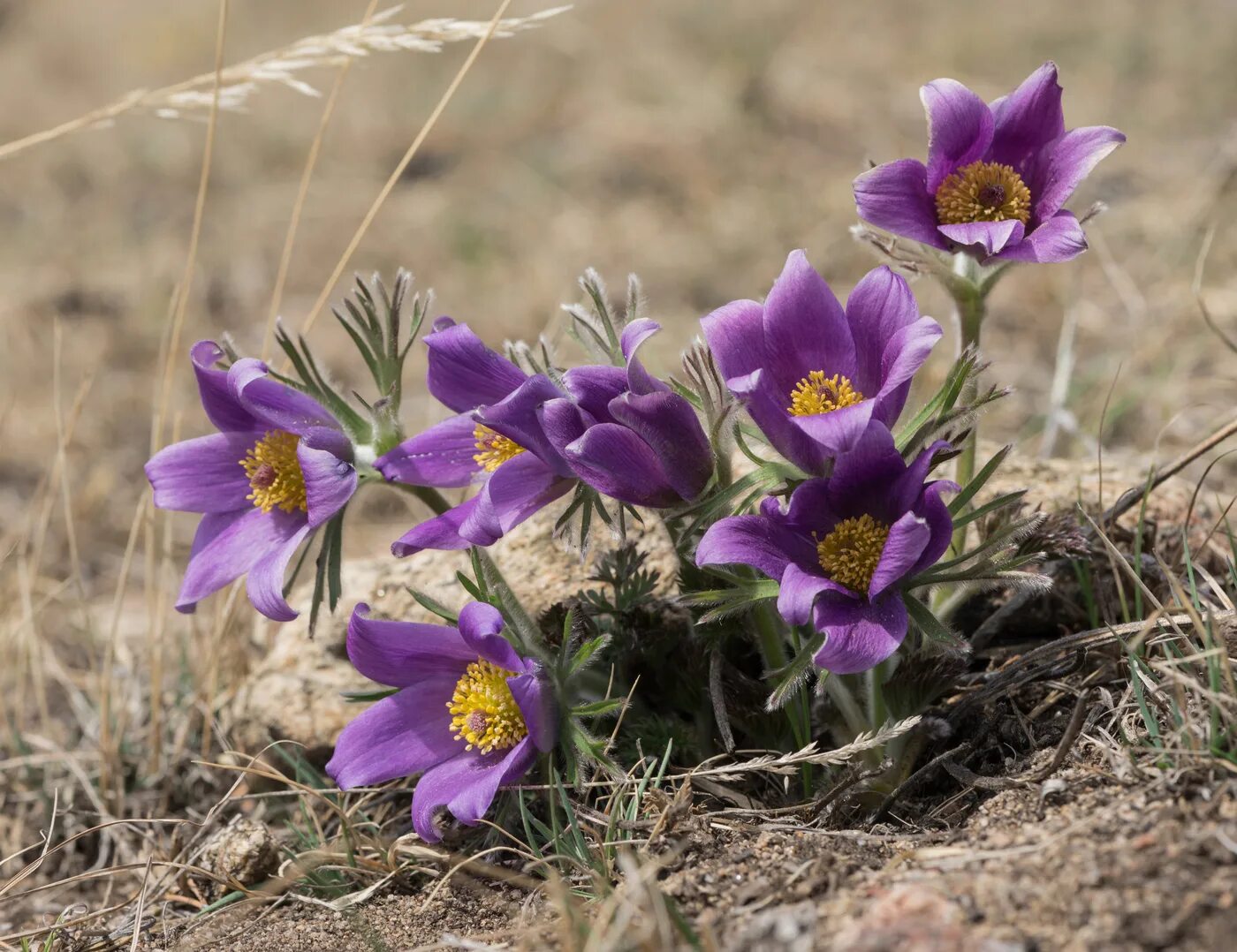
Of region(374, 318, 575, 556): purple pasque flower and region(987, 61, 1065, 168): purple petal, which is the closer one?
region(374, 318, 575, 556): purple pasque flower

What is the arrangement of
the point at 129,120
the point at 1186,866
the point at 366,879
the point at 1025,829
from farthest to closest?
the point at 129,120 → the point at 366,879 → the point at 1025,829 → the point at 1186,866

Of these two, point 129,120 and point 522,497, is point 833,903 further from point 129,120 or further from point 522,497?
point 129,120

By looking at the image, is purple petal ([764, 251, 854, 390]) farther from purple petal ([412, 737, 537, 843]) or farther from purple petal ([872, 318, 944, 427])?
purple petal ([412, 737, 537, 843])

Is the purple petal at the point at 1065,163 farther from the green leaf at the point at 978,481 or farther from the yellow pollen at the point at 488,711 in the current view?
the yellow pollen at the point at 488,711

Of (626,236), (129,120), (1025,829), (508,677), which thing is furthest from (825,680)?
(129,120)

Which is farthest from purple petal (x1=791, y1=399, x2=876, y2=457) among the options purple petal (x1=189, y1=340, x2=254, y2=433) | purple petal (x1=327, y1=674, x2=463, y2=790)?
purple petal (x1=189, y1=340, x2=254, y2=433)

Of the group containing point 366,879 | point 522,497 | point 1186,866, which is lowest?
point 366,879

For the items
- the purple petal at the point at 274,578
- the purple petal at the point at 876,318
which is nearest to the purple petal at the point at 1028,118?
the purple petal at the point at 876,318
